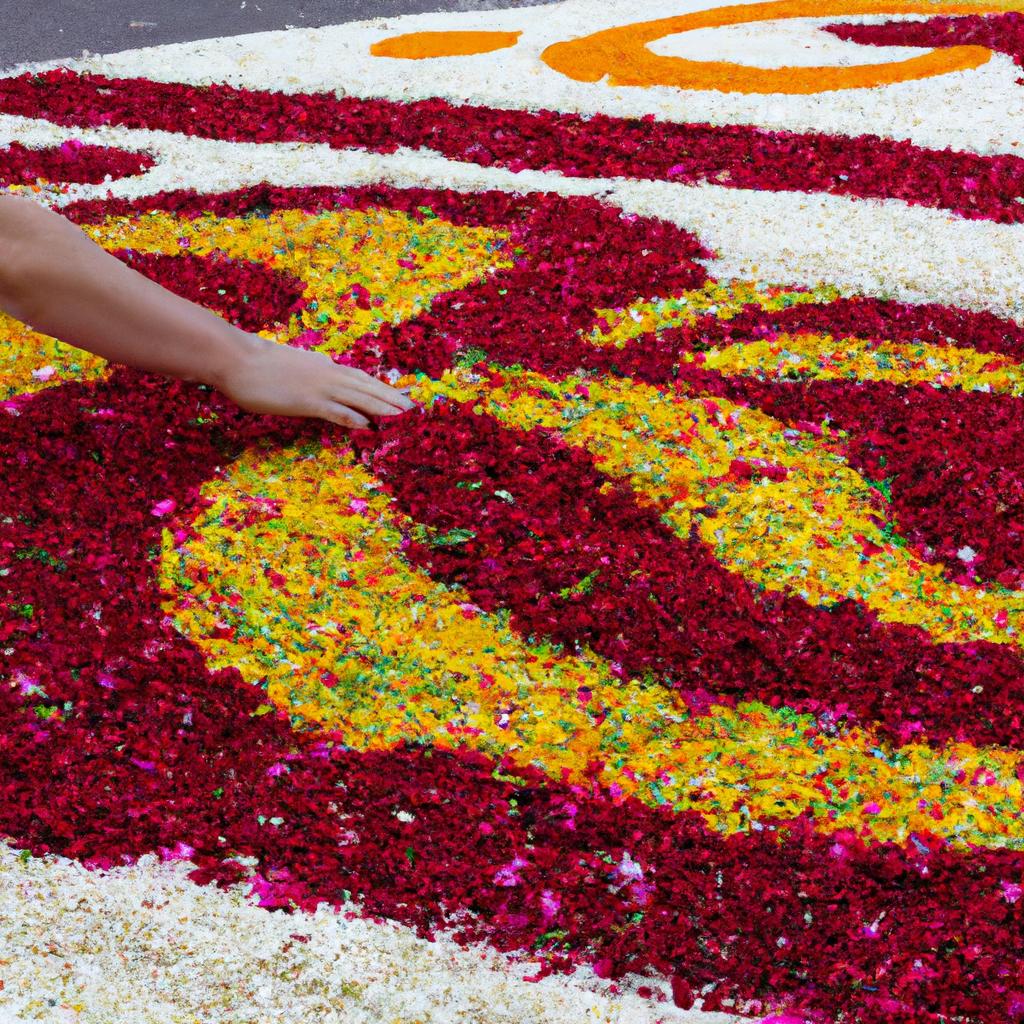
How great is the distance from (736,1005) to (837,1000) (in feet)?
0.57

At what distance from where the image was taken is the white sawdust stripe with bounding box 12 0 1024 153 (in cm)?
477

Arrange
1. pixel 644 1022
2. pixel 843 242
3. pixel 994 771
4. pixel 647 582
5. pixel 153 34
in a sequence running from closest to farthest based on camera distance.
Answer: pixel 644 1022 → pixel 994 771 → pixel 647 582 → pixel 843 242 → pixel 153 34

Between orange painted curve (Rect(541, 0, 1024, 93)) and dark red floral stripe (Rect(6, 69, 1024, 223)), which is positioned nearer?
dark red floral stripe (Rect(6, 69, 1024, 223))

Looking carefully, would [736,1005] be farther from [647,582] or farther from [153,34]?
[153,34]

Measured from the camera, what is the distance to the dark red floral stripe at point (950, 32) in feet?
17.7

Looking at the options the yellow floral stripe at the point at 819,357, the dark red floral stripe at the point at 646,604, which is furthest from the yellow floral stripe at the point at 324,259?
the dark red floral stripe at the point at 646,604

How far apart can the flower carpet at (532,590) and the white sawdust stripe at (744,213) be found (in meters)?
0.02

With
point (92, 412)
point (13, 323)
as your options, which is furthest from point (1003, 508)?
point (13, 323)

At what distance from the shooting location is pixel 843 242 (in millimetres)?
3986

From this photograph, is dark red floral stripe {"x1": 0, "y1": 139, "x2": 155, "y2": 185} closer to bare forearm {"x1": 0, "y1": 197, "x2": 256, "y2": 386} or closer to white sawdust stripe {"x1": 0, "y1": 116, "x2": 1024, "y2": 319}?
white sawdust stripe {"x1": 0, "y1": 116, "x2": 1024, "y2": 319}

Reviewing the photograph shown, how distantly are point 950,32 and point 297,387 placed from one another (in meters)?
4.21

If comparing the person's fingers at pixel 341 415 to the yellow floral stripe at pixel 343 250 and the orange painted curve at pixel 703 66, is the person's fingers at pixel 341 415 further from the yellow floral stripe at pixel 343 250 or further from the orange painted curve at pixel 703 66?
the orange painted curve at pixel 703 66

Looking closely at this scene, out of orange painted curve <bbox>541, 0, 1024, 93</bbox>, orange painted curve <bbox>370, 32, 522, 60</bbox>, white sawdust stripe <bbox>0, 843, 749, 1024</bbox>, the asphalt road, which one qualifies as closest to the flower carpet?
white sawdust stripe <bbox>0, 843, 749, 1024</bbox>

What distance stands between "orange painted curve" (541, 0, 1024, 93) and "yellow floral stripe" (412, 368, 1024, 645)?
2.39 metres
